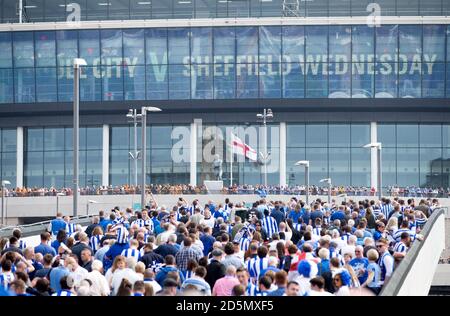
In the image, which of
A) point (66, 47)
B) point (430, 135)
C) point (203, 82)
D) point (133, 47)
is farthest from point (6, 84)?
point (430, 135)

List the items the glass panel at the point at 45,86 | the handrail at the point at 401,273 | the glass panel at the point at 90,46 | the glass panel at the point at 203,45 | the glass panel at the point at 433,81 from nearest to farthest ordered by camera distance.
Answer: the handrail at the point at 401,273 → the glass panel at the point at 433,81 → the glass panel at the point at 203,45 → the glass panel at the point at 90,46 → the glass panel at the point at 45,86

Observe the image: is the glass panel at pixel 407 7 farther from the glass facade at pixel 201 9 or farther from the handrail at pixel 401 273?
the handrail at pixel 401 273

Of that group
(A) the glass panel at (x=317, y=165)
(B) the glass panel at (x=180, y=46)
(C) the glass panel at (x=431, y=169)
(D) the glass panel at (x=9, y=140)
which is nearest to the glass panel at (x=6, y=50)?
(D) the glass panel at (x=9, y=140)

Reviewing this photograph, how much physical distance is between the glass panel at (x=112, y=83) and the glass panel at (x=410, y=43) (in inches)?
764

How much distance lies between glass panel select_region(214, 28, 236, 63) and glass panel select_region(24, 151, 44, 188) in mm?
14901

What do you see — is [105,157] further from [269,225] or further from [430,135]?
[269,225]

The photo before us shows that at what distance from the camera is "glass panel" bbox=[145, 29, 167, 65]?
69562mm

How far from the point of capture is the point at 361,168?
70188 mm

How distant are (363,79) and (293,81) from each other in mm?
4771

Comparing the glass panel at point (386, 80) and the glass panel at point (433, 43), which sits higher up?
the glass panel at point (433, 43)

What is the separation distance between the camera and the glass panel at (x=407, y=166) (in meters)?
70.2

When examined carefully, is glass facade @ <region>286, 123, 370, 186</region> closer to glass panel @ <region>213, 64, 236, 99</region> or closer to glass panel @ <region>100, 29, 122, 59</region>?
glass panel @ <region>213, 64, 236, 99</region>

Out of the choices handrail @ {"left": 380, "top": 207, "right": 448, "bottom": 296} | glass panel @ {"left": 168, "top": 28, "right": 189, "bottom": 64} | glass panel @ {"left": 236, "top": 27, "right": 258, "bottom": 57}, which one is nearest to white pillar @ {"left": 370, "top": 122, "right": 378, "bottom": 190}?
glass panel @ {"left": 236, "top": 27, "right": 258, "bottom": 57}
